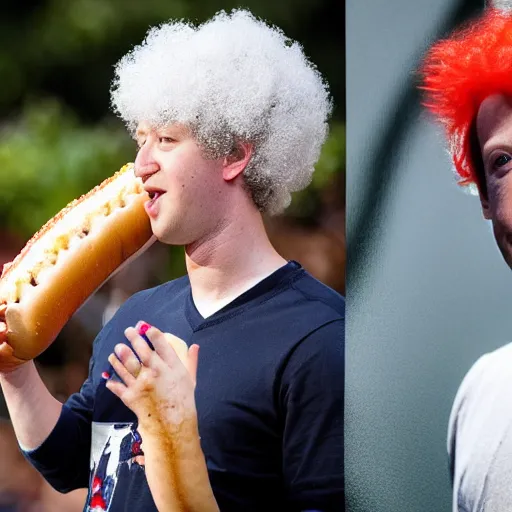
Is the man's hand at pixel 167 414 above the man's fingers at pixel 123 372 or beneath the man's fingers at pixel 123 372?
beneath

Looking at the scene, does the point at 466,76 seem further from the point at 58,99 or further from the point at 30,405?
the point at 30,405

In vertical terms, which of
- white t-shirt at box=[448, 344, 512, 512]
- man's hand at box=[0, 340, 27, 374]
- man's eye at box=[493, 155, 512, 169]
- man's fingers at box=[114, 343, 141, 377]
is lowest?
white t-shirt at box=[448, 344, 512, 512]

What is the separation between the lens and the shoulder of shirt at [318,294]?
2344mm

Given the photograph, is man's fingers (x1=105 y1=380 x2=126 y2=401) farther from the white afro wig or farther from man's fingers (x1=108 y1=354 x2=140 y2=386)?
the white afro wig

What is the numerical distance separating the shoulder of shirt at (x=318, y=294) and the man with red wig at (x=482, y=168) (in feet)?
1.23

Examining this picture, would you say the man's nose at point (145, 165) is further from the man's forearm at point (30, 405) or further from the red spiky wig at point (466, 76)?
the red spiky wig at point (466, 76)

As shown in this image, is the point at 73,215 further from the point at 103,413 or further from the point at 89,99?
the point at 103,413

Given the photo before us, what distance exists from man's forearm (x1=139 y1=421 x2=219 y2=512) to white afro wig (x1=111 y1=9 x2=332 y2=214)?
2.08 feet

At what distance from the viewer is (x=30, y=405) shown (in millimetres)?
2445

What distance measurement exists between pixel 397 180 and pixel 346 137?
18 centimetres

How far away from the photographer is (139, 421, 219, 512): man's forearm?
7.31 ft

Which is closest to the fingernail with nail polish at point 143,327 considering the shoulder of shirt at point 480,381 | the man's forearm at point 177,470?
the man's forearm at point 177,470

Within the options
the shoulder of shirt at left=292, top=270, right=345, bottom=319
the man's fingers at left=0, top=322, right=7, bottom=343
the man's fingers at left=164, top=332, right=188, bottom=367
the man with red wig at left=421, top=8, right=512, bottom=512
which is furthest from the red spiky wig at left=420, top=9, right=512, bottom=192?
the man's fingers at left=0, top=322, right=7, bottom=343

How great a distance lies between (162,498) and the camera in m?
2.26
